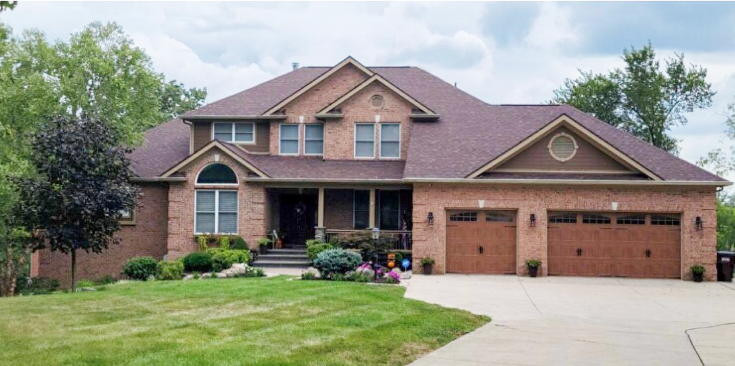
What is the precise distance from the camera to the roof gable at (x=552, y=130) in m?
22.4

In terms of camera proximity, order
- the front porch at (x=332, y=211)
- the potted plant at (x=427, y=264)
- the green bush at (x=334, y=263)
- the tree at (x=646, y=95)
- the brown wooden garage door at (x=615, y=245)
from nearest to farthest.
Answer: the green bush at (x=334, y=263) → the potted plant at (x=427, y=264) → the brown wooden garage door at (x=615, y=245) → the front porch at (x=332, y=211) → the tree at (x=646, y=95)

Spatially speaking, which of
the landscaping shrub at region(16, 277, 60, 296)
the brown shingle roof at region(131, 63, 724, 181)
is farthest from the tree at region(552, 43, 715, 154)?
the landscaping shrub at region(16, 277, 60, 296)

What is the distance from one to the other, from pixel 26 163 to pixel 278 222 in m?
9.09

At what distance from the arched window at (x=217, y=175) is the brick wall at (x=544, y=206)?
6.74m

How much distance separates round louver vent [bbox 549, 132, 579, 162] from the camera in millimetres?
22875

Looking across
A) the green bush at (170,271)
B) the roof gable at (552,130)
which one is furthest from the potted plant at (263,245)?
the roof gable at (552,130)

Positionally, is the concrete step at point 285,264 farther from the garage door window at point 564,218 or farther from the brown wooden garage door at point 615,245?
the garage door window at point 564,218

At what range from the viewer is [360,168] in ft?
84.7

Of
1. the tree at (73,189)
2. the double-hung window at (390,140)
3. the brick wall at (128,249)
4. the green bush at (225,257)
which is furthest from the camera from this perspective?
the double-hung window at (390,140)

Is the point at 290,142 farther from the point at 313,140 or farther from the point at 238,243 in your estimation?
the point at 238,243

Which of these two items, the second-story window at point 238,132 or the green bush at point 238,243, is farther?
the second-story window at point 238,132

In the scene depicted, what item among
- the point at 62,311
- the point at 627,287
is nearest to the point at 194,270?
the point at 62,311

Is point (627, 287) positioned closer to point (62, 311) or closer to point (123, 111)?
point (62, 311)

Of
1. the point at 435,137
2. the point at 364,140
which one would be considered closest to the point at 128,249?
the point at 364,140
